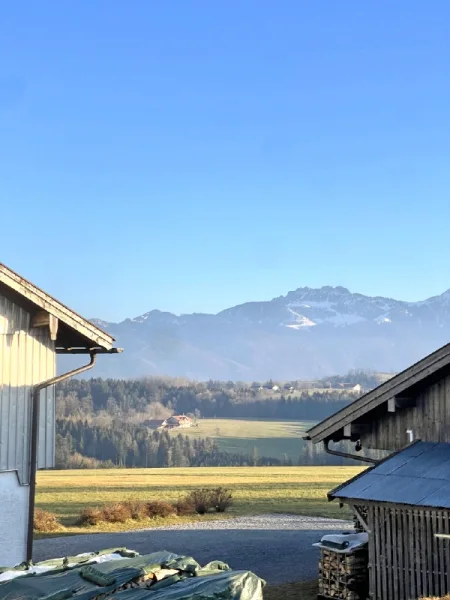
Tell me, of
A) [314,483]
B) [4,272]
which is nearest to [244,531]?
[4,272]

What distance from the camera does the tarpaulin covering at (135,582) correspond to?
11055mm

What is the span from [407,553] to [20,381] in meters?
7.74

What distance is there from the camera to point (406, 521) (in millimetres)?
15039

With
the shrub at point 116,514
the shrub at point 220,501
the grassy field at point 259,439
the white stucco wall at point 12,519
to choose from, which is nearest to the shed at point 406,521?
the white stucco wall at point 12,519

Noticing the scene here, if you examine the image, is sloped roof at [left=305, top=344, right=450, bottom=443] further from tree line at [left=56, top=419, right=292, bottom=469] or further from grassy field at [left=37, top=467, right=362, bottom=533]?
tree line at [left=56, top=419, right=292, bottom=469]

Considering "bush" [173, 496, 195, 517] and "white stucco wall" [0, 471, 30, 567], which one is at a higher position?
"white stucco wall" [0, 471, 30, 567]

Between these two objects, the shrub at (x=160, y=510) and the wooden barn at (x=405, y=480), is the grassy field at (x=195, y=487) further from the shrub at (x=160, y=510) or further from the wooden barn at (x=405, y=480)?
the wooden barn at (x=405, y=480)

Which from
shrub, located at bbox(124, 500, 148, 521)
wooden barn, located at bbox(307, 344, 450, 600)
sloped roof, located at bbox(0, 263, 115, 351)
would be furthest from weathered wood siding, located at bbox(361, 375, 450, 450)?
shrub, located at bbox(124, 500, 148, 521)

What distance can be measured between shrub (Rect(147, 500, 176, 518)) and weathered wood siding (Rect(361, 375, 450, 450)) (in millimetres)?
17387

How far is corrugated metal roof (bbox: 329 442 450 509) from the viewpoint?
47.3 ft

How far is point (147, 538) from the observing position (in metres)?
27.9

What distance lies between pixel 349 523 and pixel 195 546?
7551 millimetres

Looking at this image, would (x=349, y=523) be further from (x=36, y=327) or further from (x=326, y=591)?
(x=36, y=327)

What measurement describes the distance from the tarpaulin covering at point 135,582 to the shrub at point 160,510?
2153 cm
